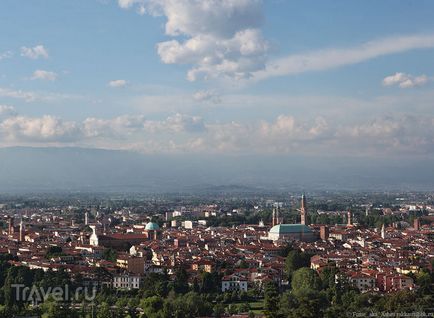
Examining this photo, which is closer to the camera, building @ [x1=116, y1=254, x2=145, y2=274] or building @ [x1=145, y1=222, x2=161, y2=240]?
building @ [x1=116, y1=254, x2=145, y2=274]

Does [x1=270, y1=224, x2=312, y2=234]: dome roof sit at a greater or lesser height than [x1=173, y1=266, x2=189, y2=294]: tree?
greater

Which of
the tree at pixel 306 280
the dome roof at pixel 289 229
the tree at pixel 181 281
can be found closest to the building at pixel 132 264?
the tree at pixel 181 281

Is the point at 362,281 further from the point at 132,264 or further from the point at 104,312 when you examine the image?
the point at 104,312

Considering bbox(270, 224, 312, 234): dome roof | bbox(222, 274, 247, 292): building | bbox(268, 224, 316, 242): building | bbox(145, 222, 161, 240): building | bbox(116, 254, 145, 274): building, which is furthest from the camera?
bbox(270, 224, 312, 234): dome roof

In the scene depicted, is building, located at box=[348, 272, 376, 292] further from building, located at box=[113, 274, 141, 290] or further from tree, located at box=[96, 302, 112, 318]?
tree, located at box=[96, 302, 112, 318]

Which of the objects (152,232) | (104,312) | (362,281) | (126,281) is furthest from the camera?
(152,232)

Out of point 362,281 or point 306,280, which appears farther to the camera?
point 362,281

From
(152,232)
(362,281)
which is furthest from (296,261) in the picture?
(152,232)

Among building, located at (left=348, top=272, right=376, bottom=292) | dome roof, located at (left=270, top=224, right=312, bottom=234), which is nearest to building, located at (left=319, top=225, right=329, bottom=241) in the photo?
dome roof, located at (left=270, top=224, right=312, bottom=234)
